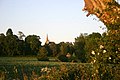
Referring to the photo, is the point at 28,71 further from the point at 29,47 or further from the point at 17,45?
the point at 29,47

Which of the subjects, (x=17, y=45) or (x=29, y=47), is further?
(x=29, y=47)

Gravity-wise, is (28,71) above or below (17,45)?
below

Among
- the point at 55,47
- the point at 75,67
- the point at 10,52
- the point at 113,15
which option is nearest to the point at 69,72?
the point at 75,67

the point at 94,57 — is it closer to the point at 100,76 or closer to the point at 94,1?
the point at 100,76

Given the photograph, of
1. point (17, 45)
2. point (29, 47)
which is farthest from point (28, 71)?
point (29, 47)

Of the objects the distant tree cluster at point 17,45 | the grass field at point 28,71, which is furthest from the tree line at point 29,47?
the grass field at point 28,71

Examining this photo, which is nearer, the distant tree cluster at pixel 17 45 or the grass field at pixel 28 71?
the grass field at pixel 28 71

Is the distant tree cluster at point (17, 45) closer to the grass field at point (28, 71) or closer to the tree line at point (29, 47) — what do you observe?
the tree line at point (29, 47)

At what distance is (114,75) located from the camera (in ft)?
35.9

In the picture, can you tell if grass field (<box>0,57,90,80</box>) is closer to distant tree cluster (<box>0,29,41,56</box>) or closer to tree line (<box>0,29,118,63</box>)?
tree line (<box>0,29,118,63</box>)

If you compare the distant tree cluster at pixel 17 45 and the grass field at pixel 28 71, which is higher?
the distant tree cluster at pixel 17 45

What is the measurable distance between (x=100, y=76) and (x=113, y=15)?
245cm

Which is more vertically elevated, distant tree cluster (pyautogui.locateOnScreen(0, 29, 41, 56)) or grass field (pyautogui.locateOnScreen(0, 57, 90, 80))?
distant tree cluster (pyautogui.locateOnScreen(0, 29, 41, 56))

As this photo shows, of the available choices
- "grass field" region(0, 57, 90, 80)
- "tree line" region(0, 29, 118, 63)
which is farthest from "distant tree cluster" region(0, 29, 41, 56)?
"grass field" region(0, 57, 90, 80)
